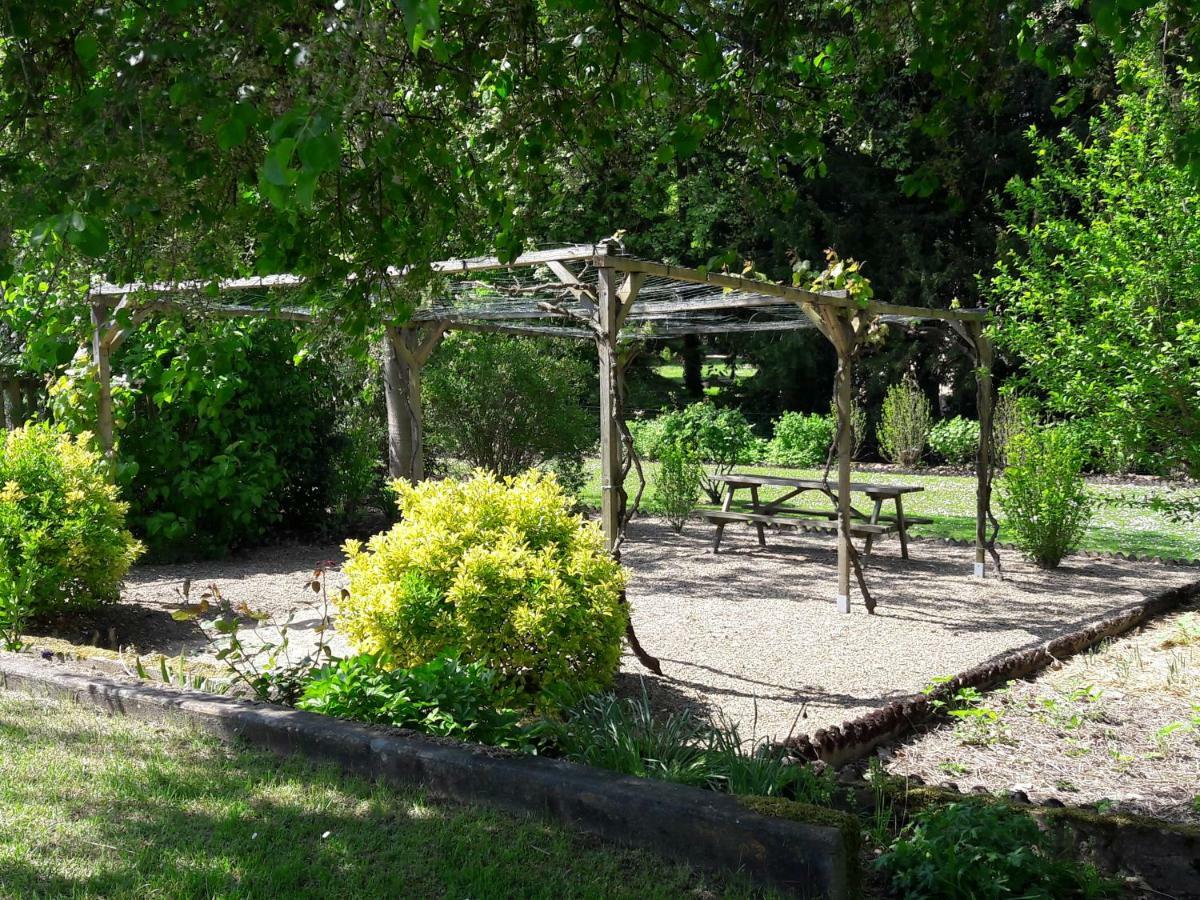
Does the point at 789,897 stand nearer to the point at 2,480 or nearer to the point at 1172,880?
the point at 1172,880

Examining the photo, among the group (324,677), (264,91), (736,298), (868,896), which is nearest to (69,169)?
(264,91)

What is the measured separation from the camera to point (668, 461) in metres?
13.0

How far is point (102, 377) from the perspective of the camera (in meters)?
8.74

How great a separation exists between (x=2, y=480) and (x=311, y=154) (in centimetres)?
604

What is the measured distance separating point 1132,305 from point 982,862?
5.50m

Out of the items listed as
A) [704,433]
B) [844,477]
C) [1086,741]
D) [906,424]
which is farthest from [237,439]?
[906,424]

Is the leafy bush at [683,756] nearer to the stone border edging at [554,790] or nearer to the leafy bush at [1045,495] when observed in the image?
the stone border edging at [554,790]

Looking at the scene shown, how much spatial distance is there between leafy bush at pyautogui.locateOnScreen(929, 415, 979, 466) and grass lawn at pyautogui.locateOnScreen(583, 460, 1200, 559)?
1.23 meters

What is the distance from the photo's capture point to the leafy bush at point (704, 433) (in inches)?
749

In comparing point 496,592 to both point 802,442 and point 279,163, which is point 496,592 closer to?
point 279,163

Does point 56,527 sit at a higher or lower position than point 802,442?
lower

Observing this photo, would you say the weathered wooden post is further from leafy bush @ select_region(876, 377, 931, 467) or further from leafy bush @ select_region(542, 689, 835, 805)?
leafy bush @ select_region(876, 377, 931, 467)

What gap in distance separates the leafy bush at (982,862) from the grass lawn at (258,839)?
523mm

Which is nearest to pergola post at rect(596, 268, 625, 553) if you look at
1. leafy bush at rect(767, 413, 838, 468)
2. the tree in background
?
the tree in background
